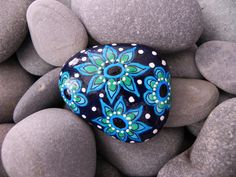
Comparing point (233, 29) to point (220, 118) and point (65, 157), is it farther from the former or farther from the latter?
point (65, 157)

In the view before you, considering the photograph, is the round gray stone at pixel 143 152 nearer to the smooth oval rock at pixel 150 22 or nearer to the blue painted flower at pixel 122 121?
the blue painted flower at pixel 122 121

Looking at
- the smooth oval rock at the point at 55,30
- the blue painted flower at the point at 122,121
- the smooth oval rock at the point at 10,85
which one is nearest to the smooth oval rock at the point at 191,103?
the blue painted flower at the point at 122,121

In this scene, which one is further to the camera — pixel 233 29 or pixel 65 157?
pixel 233 29

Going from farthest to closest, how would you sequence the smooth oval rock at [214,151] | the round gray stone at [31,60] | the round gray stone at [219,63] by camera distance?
1. the round gray stone at [31,60]
2. the round gray stone at [219,63]
3. the smooth oval rock at [214,151]

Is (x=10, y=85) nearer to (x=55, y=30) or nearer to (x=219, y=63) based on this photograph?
(x=55, y=30)

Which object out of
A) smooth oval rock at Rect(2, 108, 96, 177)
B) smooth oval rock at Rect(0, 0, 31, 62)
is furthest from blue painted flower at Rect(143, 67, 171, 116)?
smooth oval rock at Rect(0, 0, 31, 62)

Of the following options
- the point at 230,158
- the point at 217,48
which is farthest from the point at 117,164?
the point at 217,48

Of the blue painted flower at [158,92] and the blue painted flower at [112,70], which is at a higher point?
the blue painted flower at [112,70]
